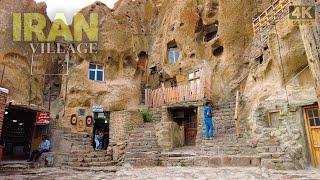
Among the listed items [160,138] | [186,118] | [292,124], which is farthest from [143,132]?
[292,124]

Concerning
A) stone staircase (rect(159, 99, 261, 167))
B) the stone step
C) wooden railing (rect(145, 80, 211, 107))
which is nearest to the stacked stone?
the stone step

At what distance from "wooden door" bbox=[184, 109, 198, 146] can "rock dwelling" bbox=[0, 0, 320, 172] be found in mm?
69

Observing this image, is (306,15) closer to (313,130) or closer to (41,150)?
(313,130)

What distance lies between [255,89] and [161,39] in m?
11.1

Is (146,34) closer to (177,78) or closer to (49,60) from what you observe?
(177,78)

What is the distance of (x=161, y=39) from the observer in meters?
23.6

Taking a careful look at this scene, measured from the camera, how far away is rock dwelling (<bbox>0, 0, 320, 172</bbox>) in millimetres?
12102

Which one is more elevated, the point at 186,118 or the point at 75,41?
the point at 75,41

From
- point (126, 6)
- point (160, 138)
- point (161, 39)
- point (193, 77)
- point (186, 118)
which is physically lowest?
point (160, 138)

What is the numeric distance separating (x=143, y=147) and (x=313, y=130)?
27.4 ft

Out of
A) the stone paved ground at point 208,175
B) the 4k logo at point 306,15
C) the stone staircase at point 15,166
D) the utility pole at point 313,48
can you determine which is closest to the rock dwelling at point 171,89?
the stone paved ground at point 208,175

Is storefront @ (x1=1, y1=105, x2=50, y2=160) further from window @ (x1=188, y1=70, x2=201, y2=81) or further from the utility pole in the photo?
the utility pole

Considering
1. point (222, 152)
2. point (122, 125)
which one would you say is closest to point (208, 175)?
point (222, 152)

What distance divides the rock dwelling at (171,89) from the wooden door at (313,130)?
0.04 metres
